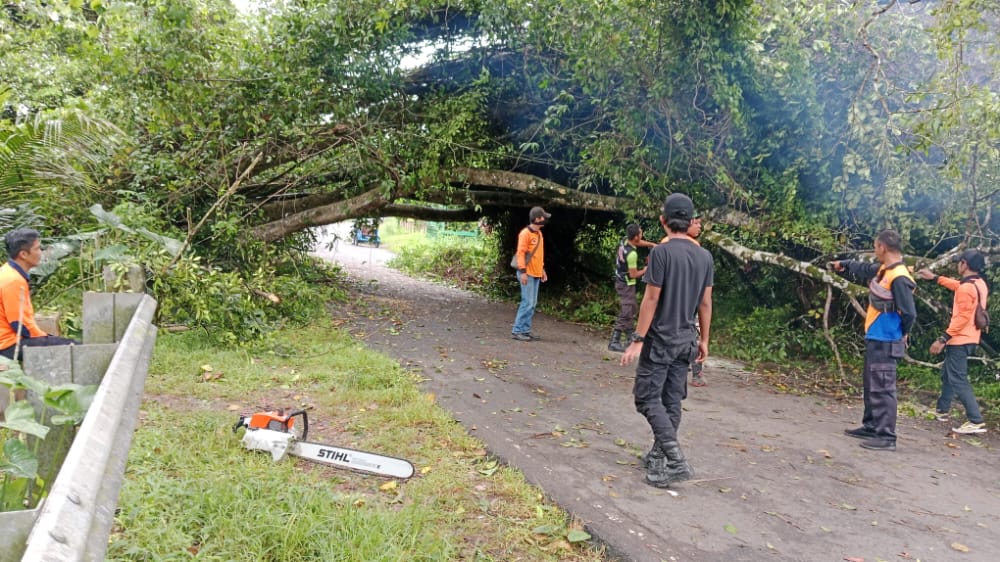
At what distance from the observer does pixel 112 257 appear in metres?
4.73

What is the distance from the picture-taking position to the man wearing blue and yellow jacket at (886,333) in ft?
16.6

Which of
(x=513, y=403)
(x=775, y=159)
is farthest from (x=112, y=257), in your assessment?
(x=775, y=159)

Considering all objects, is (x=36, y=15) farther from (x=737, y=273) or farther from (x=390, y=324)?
(x=737, y=273)

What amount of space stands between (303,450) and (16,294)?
91.4 inches

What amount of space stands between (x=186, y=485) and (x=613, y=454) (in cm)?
291

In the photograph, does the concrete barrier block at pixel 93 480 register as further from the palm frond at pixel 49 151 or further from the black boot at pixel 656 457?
the palm frond at pixel 49 151

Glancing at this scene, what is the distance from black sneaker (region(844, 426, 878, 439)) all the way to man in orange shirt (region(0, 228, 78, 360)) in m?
6.54

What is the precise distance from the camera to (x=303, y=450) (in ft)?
13.0

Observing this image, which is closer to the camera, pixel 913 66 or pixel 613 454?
pixel 613 454

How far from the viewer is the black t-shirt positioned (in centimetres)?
407

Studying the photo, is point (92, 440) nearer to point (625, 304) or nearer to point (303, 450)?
point (303, 450)

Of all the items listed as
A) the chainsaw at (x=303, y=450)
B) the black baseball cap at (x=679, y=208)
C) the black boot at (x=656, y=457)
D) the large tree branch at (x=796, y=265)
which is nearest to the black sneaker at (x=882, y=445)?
the large tree branch at (x=796, y=265)

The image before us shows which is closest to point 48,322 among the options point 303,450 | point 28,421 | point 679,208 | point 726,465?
point 303,450

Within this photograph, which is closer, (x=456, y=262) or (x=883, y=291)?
(x=883, y=291)
